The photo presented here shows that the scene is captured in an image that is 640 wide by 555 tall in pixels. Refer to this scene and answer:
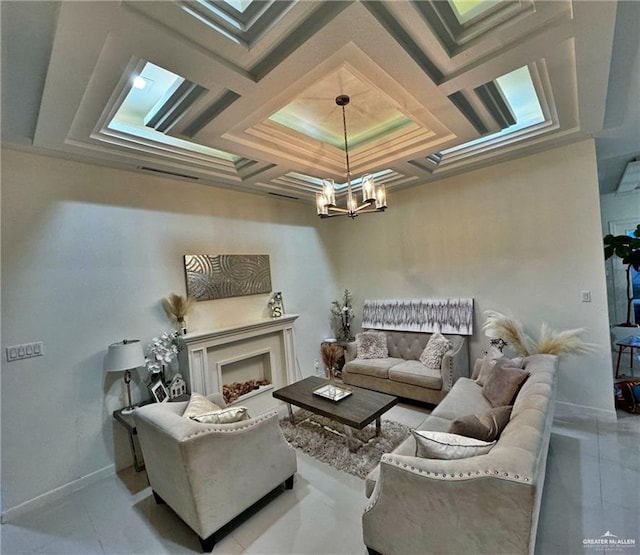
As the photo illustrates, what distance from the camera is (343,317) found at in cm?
512

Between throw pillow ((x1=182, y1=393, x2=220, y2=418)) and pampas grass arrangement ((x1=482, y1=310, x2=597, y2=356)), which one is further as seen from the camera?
pampas grass arrangement ((x1=482, y1=310, x2=597, y2=356))

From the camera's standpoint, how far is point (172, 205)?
3.34 meters

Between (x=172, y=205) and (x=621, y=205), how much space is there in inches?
268

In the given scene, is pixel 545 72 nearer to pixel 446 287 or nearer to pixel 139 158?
pixel 446 287

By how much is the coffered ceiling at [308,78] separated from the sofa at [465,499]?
2.13 m

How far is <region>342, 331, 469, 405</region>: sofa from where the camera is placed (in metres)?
3.38

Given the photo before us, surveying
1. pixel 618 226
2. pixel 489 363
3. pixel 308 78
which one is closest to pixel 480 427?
pixel 489 363

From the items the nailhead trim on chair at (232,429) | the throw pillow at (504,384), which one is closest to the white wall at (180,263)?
the throw pillow at (504,384)

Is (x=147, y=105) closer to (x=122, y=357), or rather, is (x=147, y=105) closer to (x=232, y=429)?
(x=122, y=357)

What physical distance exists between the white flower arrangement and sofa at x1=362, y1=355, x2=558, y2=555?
2245 millimetres

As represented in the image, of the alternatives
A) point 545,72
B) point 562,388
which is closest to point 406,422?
point 562,388

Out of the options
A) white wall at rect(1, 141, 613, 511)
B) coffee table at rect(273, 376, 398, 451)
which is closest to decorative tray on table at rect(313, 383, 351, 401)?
coffee table at rect(273, 376, 398, 451)

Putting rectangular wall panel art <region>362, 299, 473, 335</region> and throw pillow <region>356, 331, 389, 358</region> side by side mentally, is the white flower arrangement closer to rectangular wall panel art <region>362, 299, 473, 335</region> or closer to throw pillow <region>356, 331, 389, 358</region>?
throw pillow <region>356, 331, 389, 358</region>

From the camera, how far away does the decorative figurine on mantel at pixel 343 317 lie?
5.10 metres
